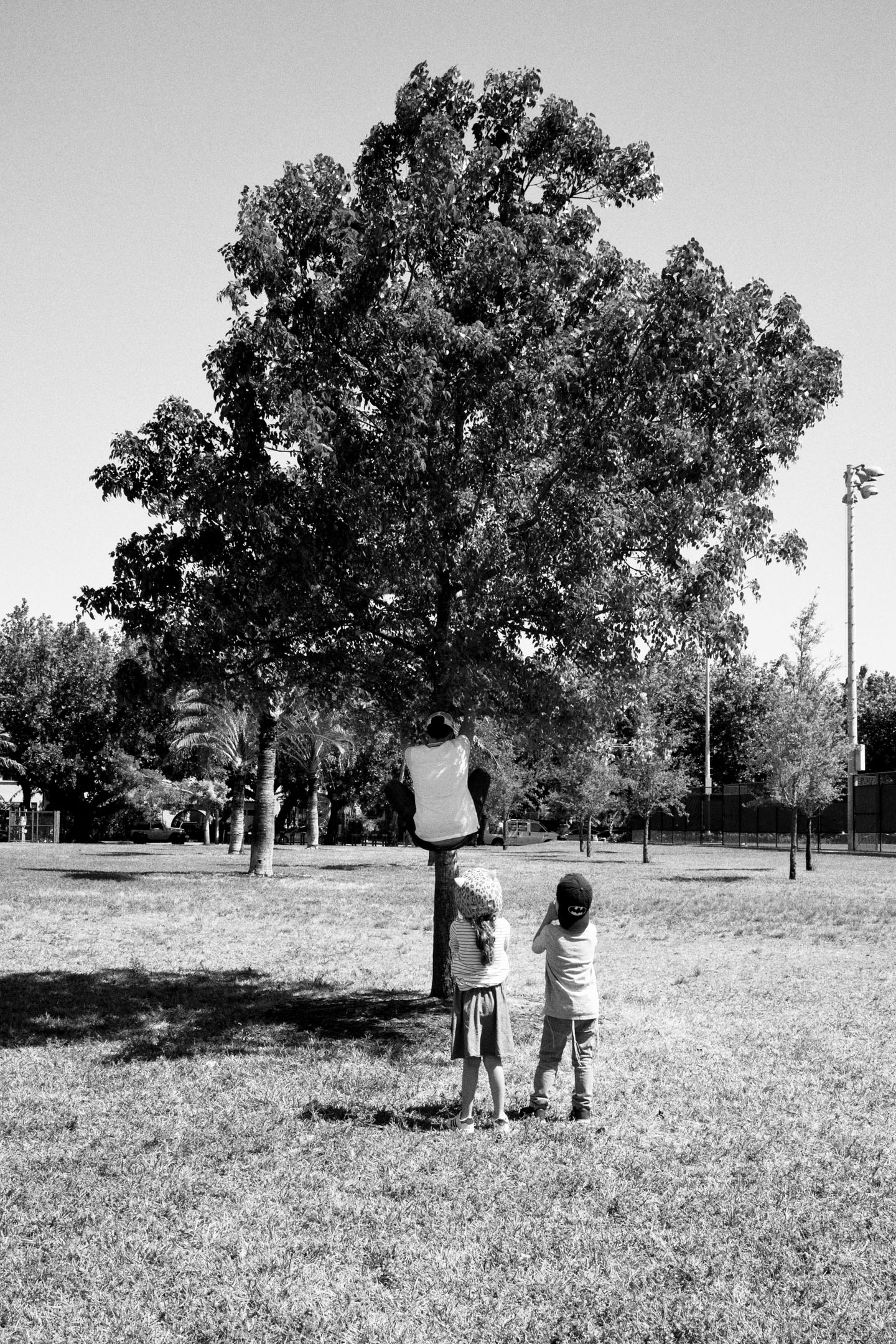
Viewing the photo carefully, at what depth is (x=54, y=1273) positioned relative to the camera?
4.21 metres

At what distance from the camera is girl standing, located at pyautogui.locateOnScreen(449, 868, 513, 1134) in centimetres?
617

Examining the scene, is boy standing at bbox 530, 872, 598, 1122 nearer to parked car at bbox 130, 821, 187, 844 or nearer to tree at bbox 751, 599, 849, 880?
tree at bbox 751, 599, 849, 880

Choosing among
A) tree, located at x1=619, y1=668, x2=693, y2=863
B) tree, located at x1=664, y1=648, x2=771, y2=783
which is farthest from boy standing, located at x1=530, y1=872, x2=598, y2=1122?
tree, located at x1=664, y1=648, x2=771, y2=783

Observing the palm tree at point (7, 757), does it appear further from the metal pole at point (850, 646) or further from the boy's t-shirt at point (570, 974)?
the boy's t-shirt at point (570, 974)

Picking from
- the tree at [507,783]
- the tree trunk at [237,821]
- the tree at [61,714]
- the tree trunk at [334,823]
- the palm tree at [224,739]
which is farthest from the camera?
the tree trunk at [334,823]

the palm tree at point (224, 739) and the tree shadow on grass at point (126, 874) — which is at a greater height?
the palm tree at point (224, 739)

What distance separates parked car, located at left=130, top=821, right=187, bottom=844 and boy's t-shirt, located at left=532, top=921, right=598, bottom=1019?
179 ft

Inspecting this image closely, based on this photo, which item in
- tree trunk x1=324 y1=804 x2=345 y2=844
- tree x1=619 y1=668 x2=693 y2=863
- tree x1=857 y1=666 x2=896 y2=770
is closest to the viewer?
tree x1=619 y1=668 x2=693 y2=863

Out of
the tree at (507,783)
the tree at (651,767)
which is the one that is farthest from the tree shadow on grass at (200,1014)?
the tree at (651,767)

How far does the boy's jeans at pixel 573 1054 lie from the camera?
20.8 ft

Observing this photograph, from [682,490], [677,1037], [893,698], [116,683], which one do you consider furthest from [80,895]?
[893,698]

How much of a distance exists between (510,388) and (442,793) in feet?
9.83

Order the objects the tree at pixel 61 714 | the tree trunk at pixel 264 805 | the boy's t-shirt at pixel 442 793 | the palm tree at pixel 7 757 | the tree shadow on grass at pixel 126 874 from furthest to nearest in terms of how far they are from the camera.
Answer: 1. the tree at pixel 61 714
2. the palm tree at pixel 7 757
3. the tree trunk at pixel 264 805
4. the tree shadow on grass at pixel 126 874
5. the boy's t-shirt at pixel 442 793

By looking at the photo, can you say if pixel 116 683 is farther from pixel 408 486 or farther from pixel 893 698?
pixel 893 698
